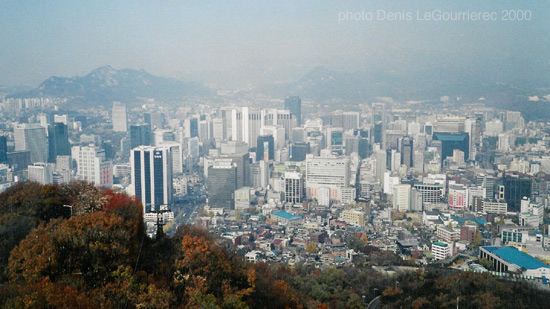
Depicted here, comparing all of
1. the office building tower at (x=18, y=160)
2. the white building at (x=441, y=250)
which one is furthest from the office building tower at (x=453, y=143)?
the office building tower at (x=18, y=160)

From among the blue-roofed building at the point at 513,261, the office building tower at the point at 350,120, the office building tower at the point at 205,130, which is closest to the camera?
the blue-roofed building at the point at 513,261

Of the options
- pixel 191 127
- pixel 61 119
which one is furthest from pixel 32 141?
pixel 191 127

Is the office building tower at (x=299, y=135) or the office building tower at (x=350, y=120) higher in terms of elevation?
the office building tower at (x=350, y=120)

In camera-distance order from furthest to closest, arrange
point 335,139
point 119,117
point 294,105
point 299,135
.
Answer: point 294,105 < point 299,135 < point 335,139 < point 119,117

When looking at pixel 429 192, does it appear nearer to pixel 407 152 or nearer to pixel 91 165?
pixel 407 152

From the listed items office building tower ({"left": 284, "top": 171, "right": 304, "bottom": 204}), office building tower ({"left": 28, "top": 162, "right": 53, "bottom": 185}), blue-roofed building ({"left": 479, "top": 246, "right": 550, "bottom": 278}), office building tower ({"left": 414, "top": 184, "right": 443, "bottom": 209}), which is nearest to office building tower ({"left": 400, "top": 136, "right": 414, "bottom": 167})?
office building tower ({"left": 414, "top": 184, "right": 443, "bottom": 209})

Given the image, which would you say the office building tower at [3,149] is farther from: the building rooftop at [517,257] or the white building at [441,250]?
the building rooftop at [517,257]

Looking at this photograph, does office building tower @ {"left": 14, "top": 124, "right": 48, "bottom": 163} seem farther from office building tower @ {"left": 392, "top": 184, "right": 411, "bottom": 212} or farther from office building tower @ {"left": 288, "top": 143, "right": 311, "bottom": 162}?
office building tower @ {"left": 392, "top": 184, "right": 411, "bottom": 212}
